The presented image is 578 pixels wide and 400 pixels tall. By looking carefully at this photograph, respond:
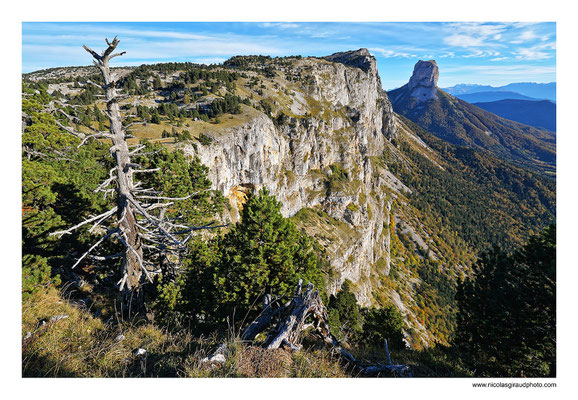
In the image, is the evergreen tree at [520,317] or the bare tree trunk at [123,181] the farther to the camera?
the evergreen tree at [520,317]

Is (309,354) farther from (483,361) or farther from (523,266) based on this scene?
(523,266)

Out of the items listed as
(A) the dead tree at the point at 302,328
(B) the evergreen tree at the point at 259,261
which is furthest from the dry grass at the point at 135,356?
(B) the evergreen tree at the point at 259,261

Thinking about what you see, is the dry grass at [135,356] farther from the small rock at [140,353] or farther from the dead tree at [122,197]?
the dead tree at [122,197]

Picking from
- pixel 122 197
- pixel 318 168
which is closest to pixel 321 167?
pixel 318 168

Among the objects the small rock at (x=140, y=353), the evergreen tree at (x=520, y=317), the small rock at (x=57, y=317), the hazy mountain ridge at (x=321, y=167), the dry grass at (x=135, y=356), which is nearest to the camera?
the dry grass at (x=135, y=356)

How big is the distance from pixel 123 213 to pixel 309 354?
25.2 ft

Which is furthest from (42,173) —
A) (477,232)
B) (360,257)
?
(477,232)

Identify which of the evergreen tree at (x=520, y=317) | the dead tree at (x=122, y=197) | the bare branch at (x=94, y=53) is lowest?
the evergreen tree at (x=520, y=317)

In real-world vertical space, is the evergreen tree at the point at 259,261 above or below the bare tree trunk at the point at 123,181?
below

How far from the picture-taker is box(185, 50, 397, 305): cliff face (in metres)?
58.0

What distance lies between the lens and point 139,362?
6.34 metres

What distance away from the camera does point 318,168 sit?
108 m

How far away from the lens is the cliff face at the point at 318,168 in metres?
58.0

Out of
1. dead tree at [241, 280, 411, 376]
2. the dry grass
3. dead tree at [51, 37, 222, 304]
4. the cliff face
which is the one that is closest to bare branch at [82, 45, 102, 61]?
dead tree at [51, 37, 222, 304]
